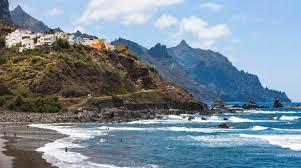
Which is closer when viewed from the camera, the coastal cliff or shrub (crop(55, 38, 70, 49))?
the coastal cliff

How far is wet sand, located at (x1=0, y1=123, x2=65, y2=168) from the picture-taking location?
34.0 meters

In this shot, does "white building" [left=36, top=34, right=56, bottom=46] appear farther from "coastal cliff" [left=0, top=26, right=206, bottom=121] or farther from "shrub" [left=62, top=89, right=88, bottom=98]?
"shrub" [left=62, top=89, right=88, bottom=98]

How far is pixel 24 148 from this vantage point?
4400 centimetres

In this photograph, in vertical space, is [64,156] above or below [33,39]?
below

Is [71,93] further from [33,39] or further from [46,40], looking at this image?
[33,39]

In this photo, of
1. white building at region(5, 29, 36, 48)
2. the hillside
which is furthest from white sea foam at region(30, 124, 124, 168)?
white building at region(5, 29, 36, 48)

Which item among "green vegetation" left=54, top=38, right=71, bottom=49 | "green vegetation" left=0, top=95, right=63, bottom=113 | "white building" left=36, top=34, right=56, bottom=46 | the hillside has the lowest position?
"green vegetation" left=0, top=95, right=63, bottom=113

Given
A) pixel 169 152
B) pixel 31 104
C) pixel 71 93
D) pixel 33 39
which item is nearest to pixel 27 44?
pixel 33 39

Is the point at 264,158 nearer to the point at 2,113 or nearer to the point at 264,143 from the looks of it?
the point at 264,143

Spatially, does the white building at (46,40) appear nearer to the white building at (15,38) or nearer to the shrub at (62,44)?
the shrub at (62,44)

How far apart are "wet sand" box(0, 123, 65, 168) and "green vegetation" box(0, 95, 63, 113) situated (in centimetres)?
3536

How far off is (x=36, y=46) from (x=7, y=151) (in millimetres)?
109111

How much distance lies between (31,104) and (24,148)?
58036 mm

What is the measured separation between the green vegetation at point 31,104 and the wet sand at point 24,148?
35364 millimetres
